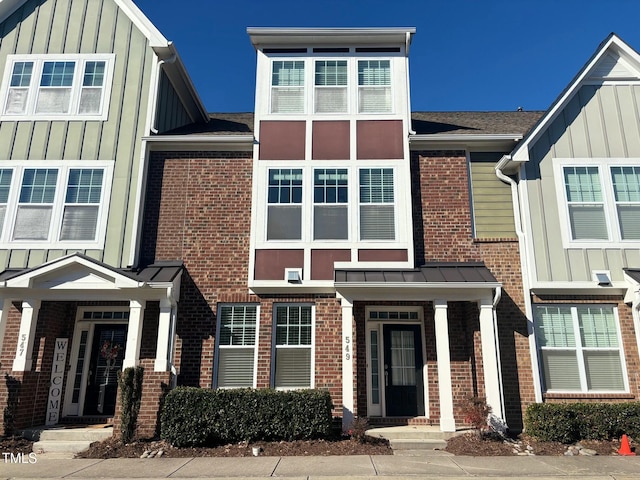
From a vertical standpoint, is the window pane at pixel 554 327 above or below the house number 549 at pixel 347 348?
above

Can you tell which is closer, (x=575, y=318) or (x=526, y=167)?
(x=575, y=318)

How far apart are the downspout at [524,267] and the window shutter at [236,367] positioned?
20.1 feet

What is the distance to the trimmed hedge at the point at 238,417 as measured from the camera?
8773mm

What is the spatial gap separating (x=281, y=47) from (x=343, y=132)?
2944mm

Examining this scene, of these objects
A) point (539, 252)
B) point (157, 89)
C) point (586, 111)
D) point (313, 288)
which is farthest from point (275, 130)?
point (586, 111)

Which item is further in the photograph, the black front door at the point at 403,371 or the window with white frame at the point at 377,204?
the window with white frame at the point at 377,204

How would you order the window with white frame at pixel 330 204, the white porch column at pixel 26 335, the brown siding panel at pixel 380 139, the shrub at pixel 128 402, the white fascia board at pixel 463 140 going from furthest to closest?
1. the brown siding panel at pixel 380 139
2. the white fascia board at pixel 463 140
3. the window with white frame at pixel 330 204
4. the white porch column at pixel 26 335
5. the shrub at pixel 128 402

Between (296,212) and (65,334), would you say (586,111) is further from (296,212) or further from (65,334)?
(65,334)

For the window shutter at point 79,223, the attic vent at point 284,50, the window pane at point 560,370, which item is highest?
the attic vent at point 284,50

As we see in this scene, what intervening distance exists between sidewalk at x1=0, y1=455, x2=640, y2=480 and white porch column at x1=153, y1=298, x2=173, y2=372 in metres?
1.94

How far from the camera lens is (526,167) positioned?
11.2 meters

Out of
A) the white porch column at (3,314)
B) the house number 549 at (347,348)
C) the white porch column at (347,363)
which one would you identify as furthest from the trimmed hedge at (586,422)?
the white porch column at (3,314)

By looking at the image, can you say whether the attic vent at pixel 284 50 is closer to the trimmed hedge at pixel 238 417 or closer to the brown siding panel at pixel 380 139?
the brown siding panel at pixel 380 139

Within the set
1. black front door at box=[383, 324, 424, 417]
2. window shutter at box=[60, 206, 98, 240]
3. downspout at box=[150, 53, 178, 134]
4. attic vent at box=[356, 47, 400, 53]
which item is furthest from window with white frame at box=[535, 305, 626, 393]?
window shutter at box=[60, 206, 98, 240]
